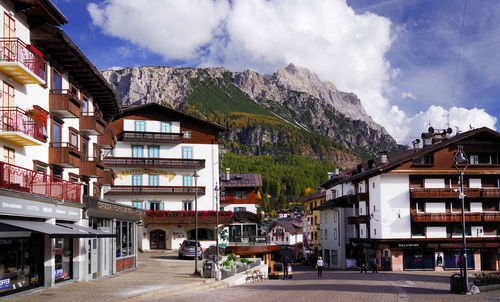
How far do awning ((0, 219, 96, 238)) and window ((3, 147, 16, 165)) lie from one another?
263 centimetres

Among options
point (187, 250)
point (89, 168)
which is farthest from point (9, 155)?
point (187, 250)

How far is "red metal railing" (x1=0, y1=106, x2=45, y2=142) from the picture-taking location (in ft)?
71.8

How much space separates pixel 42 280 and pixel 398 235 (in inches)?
1681

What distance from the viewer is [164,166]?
65.5 m

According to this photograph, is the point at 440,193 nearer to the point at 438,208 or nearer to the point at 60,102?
the point at 438,208

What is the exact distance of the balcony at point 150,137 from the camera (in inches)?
2571

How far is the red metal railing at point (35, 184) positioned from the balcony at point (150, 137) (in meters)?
36.9

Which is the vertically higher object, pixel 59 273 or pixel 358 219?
pixel 358 219

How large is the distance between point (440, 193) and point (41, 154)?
145 ft

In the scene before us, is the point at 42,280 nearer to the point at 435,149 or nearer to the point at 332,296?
the point at 332,296

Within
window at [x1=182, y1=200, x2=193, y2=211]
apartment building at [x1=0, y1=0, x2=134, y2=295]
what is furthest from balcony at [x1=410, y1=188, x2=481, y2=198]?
apartment building at [x1=0, y1=0, x2=134, y2=295]

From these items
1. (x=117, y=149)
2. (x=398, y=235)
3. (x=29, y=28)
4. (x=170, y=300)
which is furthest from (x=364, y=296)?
(x=117, y=149)

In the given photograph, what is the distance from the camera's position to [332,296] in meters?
25.7

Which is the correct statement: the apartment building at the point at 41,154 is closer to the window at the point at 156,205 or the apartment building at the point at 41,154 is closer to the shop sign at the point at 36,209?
the shop sign at the point at 36,209
